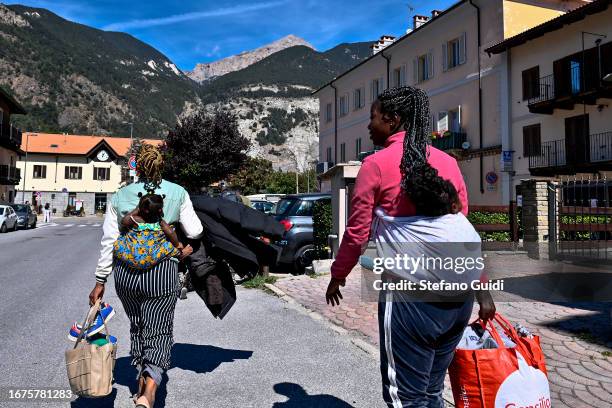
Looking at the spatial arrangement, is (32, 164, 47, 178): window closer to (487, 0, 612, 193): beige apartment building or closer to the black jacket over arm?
(487, 0, 612, 193): beige apartment building

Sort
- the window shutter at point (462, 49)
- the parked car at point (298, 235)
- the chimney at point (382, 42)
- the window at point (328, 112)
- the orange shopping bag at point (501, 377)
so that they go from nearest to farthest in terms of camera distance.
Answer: the orange shopping bag at point (501, 377) → the parked car at point (298, 235) → the window shutter at point (462, 49) → the chimney at point (382, 42) → the window at point (328, 112)

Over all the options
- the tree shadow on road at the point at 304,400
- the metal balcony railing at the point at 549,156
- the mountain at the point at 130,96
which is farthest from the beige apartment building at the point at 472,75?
the mountain at the point at 130,96

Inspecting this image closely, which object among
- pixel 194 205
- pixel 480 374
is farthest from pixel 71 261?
pixel 480 374

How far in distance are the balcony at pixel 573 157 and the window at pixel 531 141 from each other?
0.68 ft

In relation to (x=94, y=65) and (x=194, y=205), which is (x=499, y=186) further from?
(x=94, y=65)

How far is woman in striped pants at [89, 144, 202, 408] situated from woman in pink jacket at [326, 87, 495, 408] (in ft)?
4.40

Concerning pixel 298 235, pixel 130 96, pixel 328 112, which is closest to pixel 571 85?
pixel 298 235

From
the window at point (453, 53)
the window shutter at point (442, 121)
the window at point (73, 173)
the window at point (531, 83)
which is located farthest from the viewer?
the window at point (73, 173)

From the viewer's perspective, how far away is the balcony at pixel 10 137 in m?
43.2

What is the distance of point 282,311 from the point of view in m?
6.50

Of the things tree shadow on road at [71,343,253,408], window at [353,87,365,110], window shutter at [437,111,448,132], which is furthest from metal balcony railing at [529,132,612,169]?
tree shadow on road at [71,343,253,408]

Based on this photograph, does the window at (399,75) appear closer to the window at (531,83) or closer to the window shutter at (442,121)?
the window shutter at (442,121)

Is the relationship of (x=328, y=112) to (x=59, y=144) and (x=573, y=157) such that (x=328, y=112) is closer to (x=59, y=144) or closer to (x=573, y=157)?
(x=573, y=157)

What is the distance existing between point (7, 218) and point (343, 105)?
25010 millimetres
